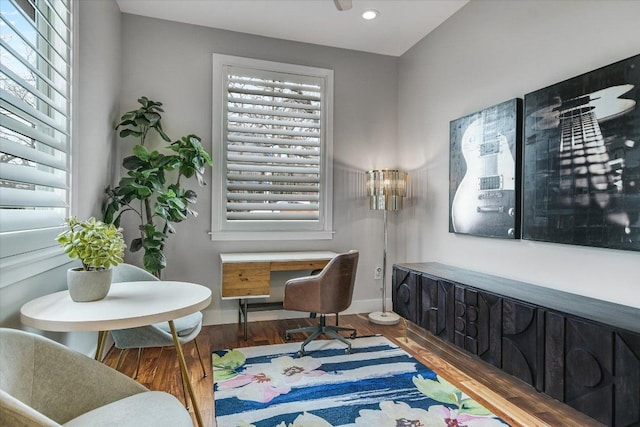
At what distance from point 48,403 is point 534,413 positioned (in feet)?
7.78

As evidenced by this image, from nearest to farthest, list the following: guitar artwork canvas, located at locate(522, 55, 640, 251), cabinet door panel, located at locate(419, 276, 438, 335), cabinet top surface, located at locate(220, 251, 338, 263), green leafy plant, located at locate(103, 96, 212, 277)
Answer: guitar artwork canvas, located at locate(522, 55, 640, 251), cabinet door panel, located at locate(419, 276, 438, 335), green leafy plant, located at locate(103, 96, 212, 277), cabinet top surface, located at locate(220, 251, 338, 263)

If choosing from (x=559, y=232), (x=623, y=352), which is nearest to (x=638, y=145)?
(x=559, y=232)

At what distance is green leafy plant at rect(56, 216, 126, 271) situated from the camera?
1592 millimetres

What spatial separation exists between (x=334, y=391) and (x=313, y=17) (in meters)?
3.17

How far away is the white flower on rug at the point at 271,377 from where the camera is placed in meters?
2.33

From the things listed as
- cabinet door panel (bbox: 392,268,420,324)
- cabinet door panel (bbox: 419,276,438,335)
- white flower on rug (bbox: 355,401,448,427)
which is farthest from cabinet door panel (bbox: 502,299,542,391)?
cabinet door panel (bbox: 392,268,420,324)

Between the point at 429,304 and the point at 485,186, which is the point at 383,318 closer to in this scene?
the point at 429,304

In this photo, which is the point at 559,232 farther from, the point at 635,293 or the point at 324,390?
the point at 324,390

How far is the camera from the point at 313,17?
135 inches

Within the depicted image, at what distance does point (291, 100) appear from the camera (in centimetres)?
394

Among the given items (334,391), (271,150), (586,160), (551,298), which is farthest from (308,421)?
(271,150)

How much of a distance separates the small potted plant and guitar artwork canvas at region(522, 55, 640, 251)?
2.54 metres

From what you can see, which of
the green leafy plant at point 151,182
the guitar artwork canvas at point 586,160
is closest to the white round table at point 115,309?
the green leafy plant at point 151,182

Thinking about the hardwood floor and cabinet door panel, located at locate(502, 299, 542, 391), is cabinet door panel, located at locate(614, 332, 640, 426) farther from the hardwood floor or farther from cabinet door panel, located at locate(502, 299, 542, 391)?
the hardwood floor
